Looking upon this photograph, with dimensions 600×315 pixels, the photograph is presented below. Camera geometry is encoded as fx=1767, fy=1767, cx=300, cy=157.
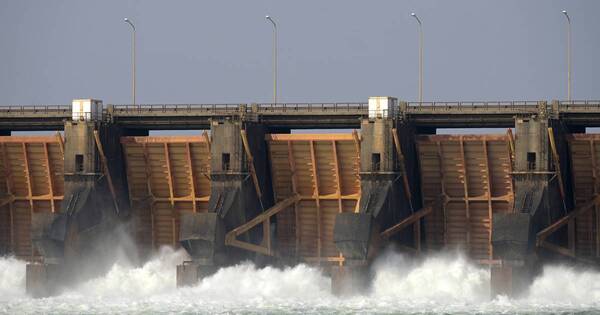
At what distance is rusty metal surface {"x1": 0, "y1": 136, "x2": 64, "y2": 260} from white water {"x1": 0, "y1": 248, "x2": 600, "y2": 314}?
17.7ft

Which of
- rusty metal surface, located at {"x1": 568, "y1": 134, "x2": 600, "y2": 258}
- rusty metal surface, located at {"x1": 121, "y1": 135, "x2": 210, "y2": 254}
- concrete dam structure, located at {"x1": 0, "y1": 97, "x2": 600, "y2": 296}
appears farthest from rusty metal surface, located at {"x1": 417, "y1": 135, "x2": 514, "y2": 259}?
rusty metal surface, located at {"x1": 121, "y1": 135, "x2": 210, "y2": 254}

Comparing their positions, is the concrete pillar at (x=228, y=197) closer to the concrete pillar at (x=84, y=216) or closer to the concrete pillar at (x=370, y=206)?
the concrete pillar at (x=370, y=206)

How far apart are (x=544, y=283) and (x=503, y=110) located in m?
11.5

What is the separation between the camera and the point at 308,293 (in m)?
109

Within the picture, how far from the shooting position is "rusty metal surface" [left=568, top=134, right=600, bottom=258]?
107 metres

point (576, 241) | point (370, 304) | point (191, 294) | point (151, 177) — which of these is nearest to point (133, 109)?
point (151, 177)

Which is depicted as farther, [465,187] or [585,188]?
[465,187]

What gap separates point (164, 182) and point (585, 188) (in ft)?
90.4

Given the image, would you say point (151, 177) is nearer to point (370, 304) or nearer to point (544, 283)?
point (370, 304)

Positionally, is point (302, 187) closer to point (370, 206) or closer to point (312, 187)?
point (312, 187)

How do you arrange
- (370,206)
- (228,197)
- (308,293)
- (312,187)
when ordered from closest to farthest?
(370,206) < (308,293) < (228,197) < (312,187)

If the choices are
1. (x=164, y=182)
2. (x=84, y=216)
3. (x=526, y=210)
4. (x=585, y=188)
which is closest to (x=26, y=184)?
(x=84, y=216)

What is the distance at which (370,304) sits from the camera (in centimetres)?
10331

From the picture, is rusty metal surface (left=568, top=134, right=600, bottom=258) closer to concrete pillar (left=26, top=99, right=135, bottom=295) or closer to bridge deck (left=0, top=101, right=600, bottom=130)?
bridge deck (left=0, top=101, right=600, bottom=130)
